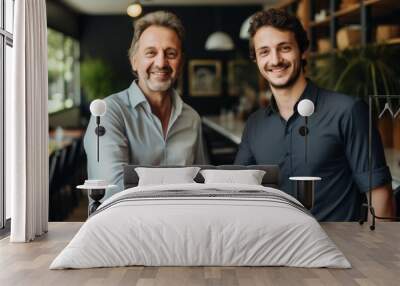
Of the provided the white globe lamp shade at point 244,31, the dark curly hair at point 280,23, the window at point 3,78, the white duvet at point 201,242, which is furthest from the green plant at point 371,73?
the window at point 3,78

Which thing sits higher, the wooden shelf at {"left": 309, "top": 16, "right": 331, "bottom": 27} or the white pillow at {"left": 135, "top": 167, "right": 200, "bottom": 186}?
the wooden shelf at {"left": 309, "top": 16, "right": 331, "bottom": 27}

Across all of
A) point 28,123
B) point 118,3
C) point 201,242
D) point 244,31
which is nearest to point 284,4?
point 244,31

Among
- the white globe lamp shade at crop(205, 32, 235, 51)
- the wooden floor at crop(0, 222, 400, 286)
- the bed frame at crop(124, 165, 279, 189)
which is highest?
the white globe lamp shade at crop(205, 32, 235, 51)

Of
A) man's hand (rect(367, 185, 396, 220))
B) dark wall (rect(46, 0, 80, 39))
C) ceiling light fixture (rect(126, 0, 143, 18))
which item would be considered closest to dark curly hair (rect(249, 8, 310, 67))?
ceiling light fixture (rect(126, 0, 143, 18))

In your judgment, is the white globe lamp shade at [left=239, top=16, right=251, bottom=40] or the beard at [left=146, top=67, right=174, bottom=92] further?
the white globe lamp shade at [left=239, top=16, right=251, bottom=40]

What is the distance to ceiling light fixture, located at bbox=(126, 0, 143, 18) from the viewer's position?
25.5 feet

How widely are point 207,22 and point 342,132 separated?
95.0 inches

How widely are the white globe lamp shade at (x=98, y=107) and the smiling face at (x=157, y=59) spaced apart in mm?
543

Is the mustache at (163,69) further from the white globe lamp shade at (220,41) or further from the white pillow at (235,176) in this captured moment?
the white globe lamp shade at (220,41)

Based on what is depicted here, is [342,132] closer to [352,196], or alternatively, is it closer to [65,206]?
[352,196]

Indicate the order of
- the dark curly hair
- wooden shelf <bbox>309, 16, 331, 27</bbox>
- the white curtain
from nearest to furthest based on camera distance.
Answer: the white curtain
the dark curly hair
wooden shelf <bbox>309, 16, 331, 27</bbox>

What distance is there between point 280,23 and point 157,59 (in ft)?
3.80

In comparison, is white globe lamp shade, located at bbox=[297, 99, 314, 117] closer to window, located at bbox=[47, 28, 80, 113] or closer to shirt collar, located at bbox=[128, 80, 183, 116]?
shirt collar, located at bbox=[128, 80, 183, 116]

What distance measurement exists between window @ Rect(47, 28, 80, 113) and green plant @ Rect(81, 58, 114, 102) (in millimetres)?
193
